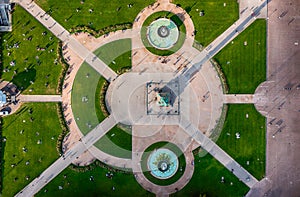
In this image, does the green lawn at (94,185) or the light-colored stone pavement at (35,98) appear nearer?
the green lawn at (94,185)

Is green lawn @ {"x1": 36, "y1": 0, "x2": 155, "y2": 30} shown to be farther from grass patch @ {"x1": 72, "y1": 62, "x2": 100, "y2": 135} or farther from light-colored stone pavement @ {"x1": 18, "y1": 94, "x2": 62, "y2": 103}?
light-colored stone pavement @ {"x1": 18, "y1": 94, "x2": 62, "y2": 103}

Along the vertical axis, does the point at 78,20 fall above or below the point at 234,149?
above

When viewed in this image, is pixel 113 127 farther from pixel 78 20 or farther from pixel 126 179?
pixel 78 20

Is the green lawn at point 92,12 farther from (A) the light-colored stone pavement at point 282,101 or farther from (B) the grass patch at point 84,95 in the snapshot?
(A) the light-colored stone pavement at point 282,101

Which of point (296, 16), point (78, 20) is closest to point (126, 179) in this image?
point (78, 20)

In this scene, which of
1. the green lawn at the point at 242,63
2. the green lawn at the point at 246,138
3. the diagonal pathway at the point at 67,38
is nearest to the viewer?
the diagonal pathway at the point at 67,38

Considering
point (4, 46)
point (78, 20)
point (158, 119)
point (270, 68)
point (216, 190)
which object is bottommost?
point (216, 190)

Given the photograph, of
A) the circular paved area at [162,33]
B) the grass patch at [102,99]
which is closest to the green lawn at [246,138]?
the circular paved area at [162,33]
